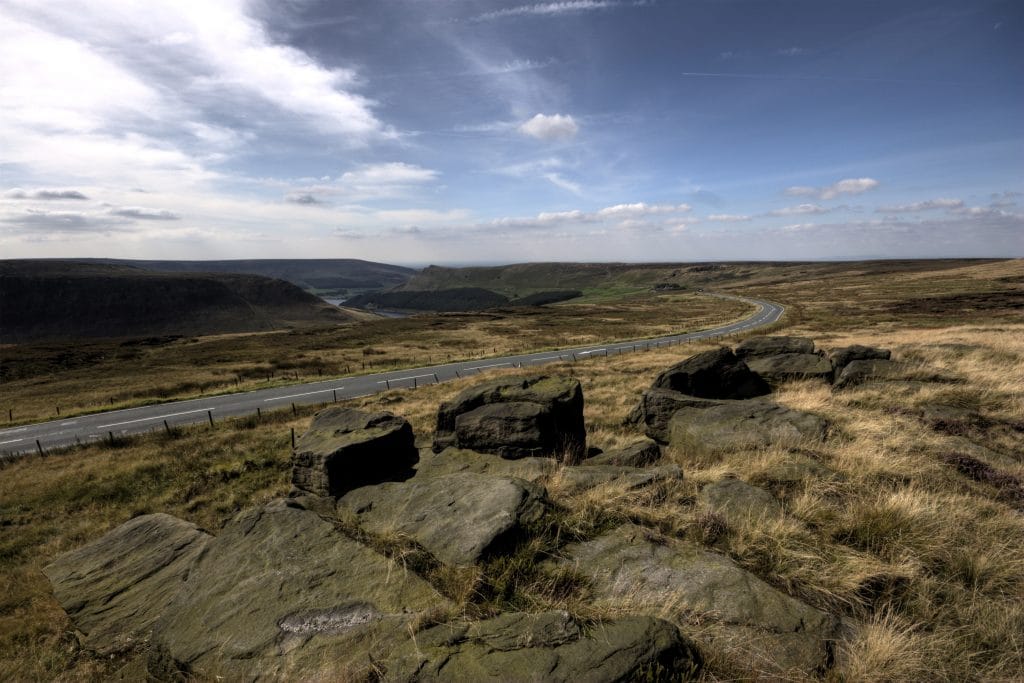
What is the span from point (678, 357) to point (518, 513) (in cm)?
3974

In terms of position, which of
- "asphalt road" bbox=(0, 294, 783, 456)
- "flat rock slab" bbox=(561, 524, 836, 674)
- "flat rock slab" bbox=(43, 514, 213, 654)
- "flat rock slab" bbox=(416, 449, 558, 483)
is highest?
"flat rock slab" bbox=(561, 524, 836, 674)

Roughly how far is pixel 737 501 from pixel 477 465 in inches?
238

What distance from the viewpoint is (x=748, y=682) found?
12.7 feet

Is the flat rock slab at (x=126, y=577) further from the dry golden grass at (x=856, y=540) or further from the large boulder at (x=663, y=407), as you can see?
the large boulder at (x=663, y=407)

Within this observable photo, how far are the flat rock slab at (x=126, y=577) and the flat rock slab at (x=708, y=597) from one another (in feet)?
23.6

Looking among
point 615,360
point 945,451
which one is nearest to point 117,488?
point 945,451

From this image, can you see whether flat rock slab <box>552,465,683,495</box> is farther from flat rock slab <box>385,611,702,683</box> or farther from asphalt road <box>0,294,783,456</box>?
asphalt road <box>0,294,783,456</box>

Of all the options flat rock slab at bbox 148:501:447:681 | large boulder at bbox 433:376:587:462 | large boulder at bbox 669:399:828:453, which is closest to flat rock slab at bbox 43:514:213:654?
flat rock slab at bbox 148:501:447:681

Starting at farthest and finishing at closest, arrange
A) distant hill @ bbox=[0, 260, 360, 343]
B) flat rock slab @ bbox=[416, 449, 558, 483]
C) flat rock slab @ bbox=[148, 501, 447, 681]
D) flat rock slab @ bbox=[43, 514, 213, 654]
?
distant hill @ bbox=[0, 260, 360, 343]
flat rock slab @ bbox=[416, 449, 558, 483]
flat rock slab @ bbox=[43, 514, 213, 654]
flat rock slab @ bbox=[148, 501, 447, 681]

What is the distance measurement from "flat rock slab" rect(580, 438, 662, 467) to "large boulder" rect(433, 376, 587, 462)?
0.95m

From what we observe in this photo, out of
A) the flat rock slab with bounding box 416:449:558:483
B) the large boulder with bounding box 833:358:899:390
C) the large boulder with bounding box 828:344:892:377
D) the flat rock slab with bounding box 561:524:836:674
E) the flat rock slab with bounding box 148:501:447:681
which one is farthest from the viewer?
the large boulder with bounding box 828:344:892:377

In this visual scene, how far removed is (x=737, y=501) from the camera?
6.98 meters

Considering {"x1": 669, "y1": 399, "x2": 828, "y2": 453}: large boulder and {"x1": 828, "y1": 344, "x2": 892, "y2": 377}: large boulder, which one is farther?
{"x1": 828, "y1": 344, "x2": 892, "y2": 377}: large boulder

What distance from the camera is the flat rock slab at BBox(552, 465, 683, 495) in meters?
7.70
